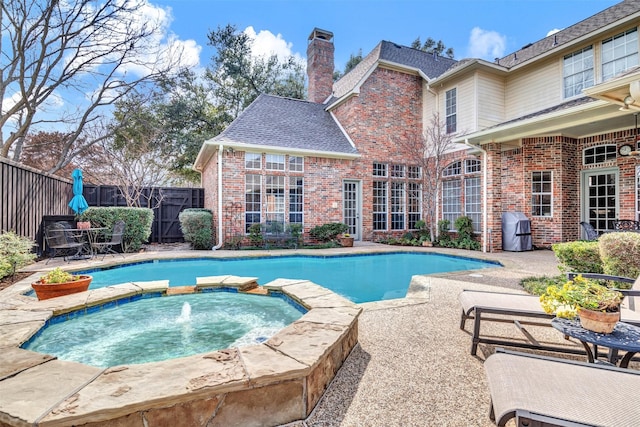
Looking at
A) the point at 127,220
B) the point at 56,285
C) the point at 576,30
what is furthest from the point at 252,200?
the point at 576,30

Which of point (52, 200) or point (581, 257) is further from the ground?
point (52, 200)

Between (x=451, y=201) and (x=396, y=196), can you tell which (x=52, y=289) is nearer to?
(x=396, y=196)

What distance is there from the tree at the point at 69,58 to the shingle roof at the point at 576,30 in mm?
13053

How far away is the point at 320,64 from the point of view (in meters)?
14.5

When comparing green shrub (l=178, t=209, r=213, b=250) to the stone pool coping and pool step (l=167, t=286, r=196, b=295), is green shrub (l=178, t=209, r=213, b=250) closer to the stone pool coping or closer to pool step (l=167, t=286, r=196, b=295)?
pool step (l=167, t=286, r=196, b=295)

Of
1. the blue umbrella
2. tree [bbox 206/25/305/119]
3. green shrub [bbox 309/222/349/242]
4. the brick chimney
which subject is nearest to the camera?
the blue umbrella

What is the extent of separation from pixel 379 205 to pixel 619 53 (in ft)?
25.9

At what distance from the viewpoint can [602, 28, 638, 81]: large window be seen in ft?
26.0

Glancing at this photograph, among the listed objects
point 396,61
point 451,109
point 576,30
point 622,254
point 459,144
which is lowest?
point 622,254

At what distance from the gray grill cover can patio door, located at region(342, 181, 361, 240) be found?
4926 millimetres

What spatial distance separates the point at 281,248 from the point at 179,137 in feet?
35.1

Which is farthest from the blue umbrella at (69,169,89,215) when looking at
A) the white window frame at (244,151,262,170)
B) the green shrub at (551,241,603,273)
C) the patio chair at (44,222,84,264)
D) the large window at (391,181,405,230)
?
the green shrub at (551,241,603,273)

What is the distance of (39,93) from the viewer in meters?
11.4

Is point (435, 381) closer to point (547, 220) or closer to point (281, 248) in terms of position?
point (281, 248)
